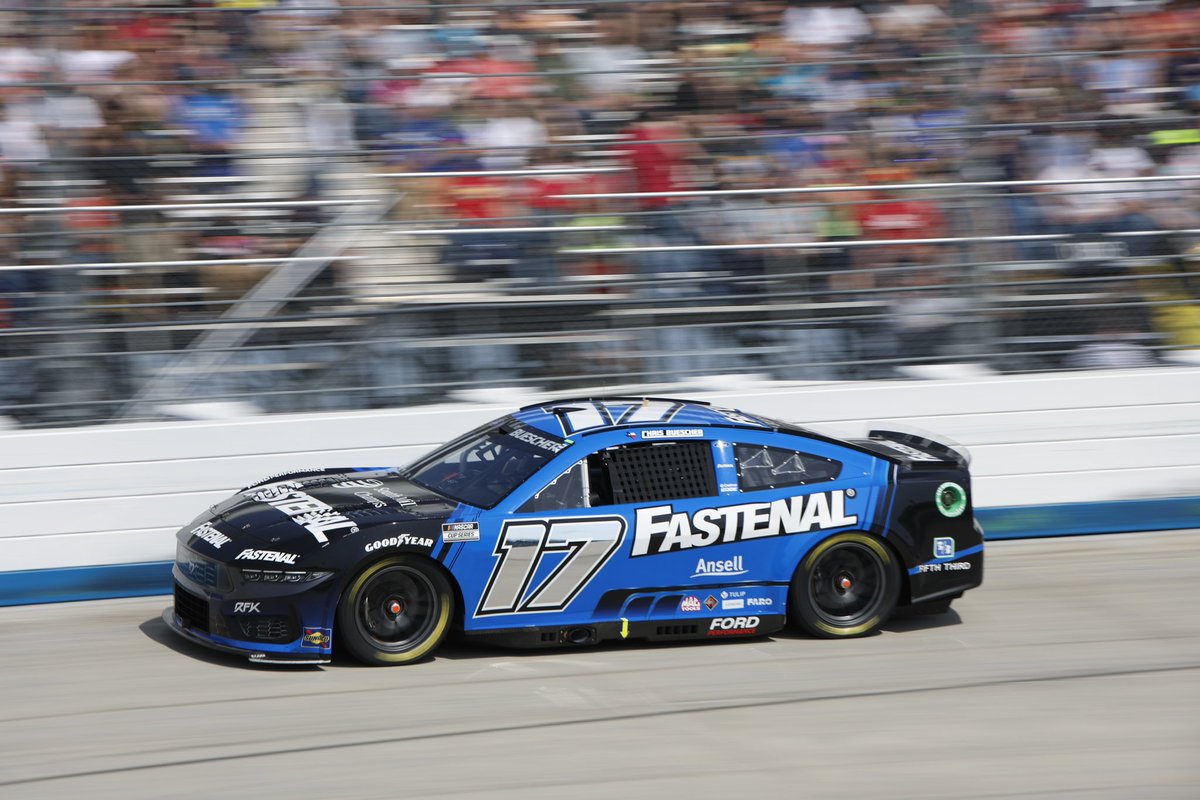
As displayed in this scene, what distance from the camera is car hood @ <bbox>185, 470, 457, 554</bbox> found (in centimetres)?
618

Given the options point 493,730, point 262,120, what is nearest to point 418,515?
point 493,730

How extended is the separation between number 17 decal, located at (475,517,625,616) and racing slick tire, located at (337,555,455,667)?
0.22 metres

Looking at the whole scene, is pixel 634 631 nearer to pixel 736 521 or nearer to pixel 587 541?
pixel 587 541

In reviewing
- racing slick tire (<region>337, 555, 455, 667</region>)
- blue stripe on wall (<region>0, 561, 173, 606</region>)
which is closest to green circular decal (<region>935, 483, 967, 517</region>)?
racing slick tire (<region>337, 555, 455, 667</region>)

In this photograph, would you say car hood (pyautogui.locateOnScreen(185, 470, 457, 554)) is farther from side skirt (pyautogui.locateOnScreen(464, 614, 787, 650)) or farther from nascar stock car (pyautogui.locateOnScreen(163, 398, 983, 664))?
side skirt (pyautogui.locateOnScreen(464, 614, 787, 650))

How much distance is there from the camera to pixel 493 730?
5512 millimetres

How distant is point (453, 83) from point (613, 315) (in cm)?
212

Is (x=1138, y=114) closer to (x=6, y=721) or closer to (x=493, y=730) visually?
(x=493, y=730)

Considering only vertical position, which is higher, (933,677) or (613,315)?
(613,315)

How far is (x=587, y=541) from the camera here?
643 cm

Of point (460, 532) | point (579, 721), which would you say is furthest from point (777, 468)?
point (579, 721)

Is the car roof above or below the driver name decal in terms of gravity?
above

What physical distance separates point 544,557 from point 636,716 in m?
0.98

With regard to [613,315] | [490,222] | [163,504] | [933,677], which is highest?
[490,222]
